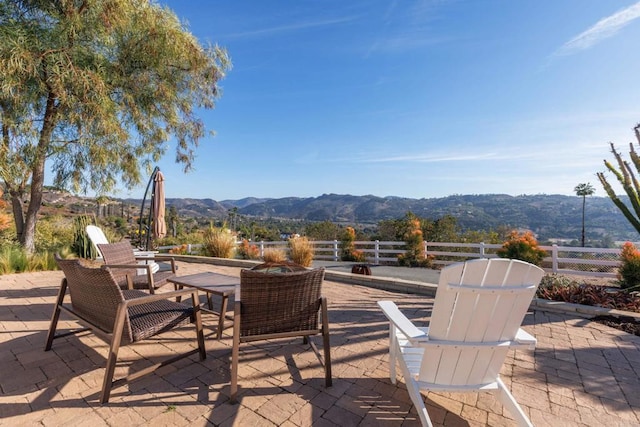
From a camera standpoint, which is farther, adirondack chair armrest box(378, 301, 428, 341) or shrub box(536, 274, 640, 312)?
shrub box(536, 274, 640, 312)

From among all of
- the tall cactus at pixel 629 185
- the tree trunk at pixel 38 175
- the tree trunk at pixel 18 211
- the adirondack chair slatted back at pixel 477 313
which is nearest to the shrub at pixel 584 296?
the tall cactus at pixel 629 185

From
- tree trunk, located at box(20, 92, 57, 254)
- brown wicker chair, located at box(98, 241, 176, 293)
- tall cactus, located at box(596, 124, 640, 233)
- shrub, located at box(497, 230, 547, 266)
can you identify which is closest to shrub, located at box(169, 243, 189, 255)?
tree trunk, located at box(20, 92, 57, 254)

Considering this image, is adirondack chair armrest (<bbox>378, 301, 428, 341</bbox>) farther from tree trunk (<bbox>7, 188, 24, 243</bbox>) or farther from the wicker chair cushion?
tree trunk (<bbox>7, 188, 24, 243</bbox>)

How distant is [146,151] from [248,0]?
16.2 feet

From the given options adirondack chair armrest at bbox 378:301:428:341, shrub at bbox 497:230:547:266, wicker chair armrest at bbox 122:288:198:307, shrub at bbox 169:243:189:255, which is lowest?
shrub at bbox 169:243:189:255

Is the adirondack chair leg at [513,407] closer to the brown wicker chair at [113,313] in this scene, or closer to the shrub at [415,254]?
the brown wicker chair at [113,313]

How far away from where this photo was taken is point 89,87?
19.2ft

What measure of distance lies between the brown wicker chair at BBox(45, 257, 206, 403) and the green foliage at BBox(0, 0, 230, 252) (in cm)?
540

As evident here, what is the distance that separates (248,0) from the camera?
698cm

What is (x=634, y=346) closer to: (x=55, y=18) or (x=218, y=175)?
(x=55, y=18)

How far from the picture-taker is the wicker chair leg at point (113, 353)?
167 cm

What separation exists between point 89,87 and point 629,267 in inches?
407

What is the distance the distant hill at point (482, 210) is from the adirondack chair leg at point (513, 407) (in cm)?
518

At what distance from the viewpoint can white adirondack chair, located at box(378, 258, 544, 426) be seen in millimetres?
1403
